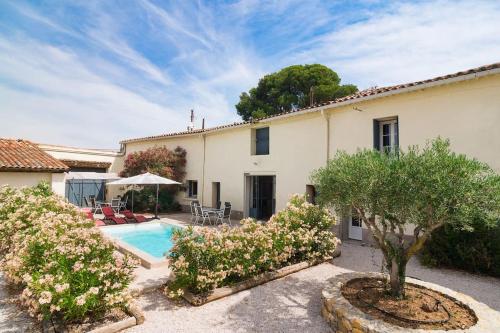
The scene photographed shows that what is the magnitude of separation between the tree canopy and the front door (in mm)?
17713

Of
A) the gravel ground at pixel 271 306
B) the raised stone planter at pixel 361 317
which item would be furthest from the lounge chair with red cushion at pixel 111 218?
the raised stone planter at pixel 361 317

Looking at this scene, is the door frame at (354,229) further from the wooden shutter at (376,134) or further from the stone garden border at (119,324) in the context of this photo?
the stone garden border at (119,324)

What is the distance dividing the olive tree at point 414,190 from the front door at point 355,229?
616cm

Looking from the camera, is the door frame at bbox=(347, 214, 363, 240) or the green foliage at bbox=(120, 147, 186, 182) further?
the green foliage at bbox=(120, 147, 186, 182)

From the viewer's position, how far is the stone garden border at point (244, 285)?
552 cm

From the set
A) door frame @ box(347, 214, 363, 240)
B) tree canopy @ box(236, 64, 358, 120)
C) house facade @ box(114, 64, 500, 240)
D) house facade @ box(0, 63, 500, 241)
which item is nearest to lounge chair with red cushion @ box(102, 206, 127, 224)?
house facade @ box(0, 63, 500, 241)

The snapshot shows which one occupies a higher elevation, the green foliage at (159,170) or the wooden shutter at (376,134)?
the wooden shutter at (376,134)

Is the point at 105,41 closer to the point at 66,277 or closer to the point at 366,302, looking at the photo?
the point at 66,277

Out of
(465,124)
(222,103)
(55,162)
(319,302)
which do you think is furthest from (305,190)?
(55,162)

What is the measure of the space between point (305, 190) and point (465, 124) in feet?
20.8

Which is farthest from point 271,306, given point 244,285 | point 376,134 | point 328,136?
point 328,136

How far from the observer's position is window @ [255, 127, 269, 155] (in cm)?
1495

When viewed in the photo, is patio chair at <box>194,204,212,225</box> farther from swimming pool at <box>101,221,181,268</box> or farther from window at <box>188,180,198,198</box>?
window at <box>188,180,198,198</box>

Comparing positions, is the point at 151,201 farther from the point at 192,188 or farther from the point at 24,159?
the point at 24,159
